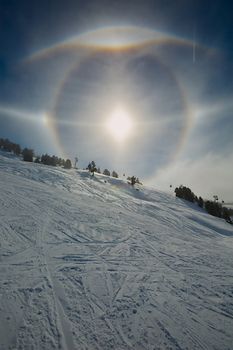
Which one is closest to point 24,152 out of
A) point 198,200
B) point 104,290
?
point 198,200

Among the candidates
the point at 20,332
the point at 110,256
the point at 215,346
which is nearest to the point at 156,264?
the point at 110,256

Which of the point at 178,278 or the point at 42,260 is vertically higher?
the point at 178,278

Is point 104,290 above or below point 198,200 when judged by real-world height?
below

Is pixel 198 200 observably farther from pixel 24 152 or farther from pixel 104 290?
pixel 104 290

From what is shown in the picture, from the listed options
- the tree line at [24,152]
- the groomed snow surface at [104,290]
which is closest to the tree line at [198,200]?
the tree line at [24,152]

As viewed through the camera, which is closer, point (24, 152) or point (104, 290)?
point (104, 290)

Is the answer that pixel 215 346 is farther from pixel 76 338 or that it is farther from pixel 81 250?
pixel 81 250

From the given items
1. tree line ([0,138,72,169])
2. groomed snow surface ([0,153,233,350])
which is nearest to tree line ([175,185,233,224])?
tree line ([0,138,72,169])

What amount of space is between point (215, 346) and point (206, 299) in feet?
6.14

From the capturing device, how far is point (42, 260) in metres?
7.21

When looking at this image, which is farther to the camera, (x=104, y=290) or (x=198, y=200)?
(x=198, y=200)

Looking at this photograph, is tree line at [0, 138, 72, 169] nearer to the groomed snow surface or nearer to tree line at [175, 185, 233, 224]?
tree line at [175, 185, 233, 224]

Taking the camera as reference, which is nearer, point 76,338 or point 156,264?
point 76,338

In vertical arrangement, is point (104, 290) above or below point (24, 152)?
below
